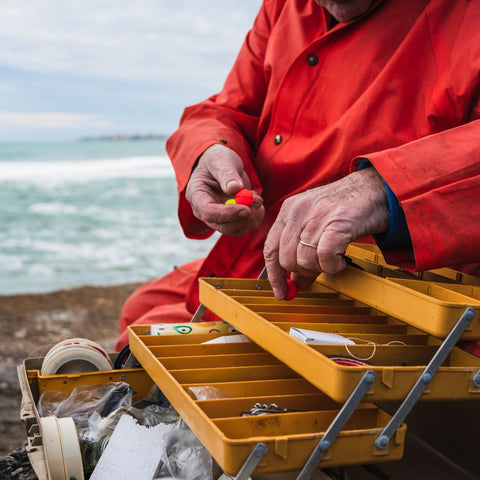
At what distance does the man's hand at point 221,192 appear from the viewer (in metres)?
1.82

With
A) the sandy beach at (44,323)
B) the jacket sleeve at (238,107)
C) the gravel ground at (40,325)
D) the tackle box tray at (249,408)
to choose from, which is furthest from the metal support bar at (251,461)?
the sandy beach at (44,323)

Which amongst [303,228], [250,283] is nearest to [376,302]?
[303,228]

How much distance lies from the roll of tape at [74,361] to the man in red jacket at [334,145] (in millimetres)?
480

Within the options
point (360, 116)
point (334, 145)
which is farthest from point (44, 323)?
point (360, 116)

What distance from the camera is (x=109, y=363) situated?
1773 mm

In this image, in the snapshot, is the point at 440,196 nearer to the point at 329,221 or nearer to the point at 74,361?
the point at 329,221

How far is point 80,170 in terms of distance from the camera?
1077 inches

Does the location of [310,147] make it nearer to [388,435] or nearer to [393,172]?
[393,172]

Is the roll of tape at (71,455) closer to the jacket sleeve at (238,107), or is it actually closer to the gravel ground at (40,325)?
the jacket sleeve at (238,107)

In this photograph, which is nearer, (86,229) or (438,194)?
(438,194)

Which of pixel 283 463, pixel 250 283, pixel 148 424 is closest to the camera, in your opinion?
pixel 283 463

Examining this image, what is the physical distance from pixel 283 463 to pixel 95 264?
9.92 m

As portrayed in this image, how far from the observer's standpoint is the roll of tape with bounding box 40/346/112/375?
1694mm

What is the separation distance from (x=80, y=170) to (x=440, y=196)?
27.2 m
